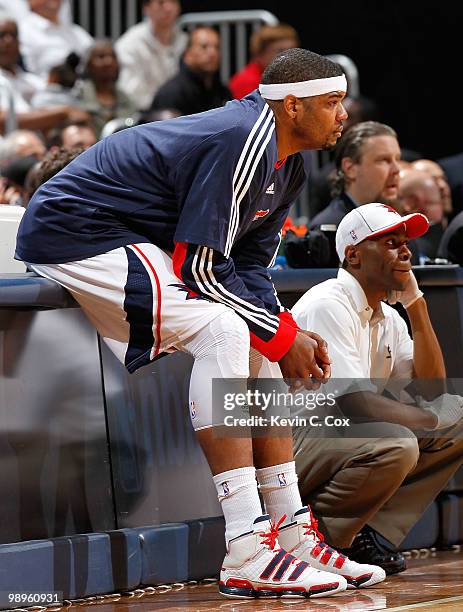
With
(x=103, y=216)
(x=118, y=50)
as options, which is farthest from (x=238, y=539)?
(x=118, y=50)

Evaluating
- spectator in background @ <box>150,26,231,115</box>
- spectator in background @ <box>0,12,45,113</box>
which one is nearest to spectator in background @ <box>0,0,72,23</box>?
spectator in background @ <box>0,12,45,113</box>

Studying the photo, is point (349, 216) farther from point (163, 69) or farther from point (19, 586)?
point (163, 69)

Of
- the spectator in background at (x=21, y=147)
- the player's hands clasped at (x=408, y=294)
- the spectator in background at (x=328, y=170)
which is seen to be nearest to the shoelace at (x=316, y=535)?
the player's hands clasped at (x=408, y=294)

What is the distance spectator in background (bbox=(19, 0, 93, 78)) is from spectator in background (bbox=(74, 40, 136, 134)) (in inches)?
27.1

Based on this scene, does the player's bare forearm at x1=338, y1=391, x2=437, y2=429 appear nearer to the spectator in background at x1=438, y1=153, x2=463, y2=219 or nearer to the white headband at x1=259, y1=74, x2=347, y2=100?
the white headband at x1=259, y1=74, x2=347, y2=100

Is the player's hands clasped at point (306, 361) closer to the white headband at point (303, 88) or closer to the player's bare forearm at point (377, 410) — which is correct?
the player's bare forearm at point (377, 410)

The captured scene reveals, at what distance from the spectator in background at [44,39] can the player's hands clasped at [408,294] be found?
641 cm

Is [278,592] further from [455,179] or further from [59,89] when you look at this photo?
[59,89]

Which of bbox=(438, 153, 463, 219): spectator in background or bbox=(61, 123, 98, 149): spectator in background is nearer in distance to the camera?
bbox=(61, 123, 98, 149): spectator in background

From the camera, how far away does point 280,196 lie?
420 centimetres

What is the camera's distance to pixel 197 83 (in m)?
9.94

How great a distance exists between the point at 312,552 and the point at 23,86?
6.62 meters

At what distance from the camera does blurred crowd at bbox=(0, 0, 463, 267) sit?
7.59m

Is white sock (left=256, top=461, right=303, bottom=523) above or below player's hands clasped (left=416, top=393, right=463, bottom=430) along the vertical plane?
below
